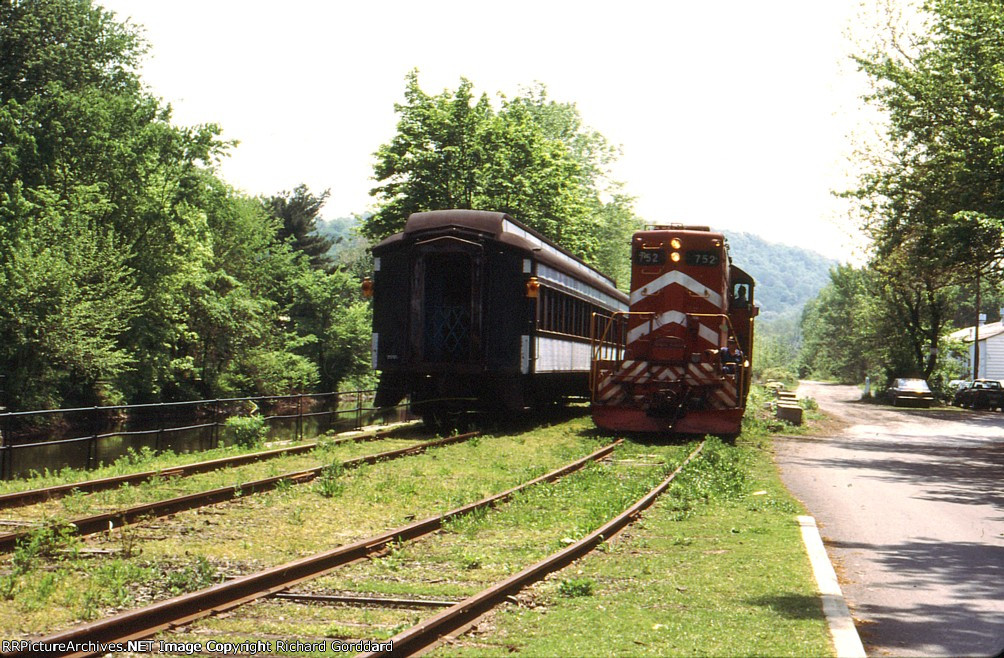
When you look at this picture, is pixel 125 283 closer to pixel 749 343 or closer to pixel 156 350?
pixel 156 350

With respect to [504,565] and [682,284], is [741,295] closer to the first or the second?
[682,284]

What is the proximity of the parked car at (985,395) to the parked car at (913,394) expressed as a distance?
2.94 m

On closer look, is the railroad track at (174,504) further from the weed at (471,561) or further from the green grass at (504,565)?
the weed at (471,561)

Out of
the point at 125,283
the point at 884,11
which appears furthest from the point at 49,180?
the point at 884,11

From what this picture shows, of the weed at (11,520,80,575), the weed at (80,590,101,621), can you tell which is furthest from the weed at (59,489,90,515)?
the weed at (80,590,101,621)

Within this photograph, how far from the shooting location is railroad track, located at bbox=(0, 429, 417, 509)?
11.9m

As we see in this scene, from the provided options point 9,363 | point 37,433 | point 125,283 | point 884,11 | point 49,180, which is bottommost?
point 37,433

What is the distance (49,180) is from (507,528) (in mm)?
36820

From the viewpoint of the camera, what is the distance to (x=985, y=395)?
173 feet

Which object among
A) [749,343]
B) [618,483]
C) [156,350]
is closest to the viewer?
[618,483]

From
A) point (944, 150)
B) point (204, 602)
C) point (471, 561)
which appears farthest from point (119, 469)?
point (944, 150)

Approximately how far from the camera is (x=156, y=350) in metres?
44.8

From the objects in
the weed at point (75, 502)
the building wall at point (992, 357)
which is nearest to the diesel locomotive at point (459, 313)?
the weed at point (75, 502)

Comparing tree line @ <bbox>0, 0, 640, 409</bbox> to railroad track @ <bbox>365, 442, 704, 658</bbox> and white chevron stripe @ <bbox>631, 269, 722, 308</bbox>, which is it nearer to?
white chevron stripe @ <bbox>631, 269, 722, 308</bbox>
